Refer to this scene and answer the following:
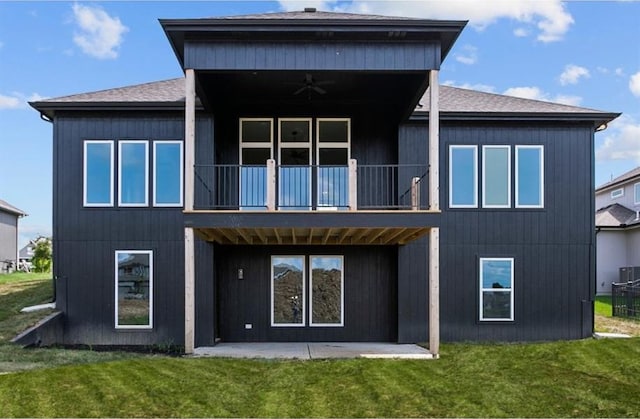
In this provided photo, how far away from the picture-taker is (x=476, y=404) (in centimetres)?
766

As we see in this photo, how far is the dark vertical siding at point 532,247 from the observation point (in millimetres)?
13508

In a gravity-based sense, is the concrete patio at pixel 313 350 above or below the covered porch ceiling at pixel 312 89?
below

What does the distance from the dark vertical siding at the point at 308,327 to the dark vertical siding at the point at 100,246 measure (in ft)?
3.43

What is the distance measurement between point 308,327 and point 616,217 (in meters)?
18.1

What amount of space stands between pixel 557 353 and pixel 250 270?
6628mm

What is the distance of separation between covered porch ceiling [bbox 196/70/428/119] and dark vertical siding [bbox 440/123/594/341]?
5.07 feet

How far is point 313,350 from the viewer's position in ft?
39.7

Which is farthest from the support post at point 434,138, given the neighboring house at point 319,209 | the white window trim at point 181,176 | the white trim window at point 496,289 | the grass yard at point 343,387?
the white window trim at point 181,176

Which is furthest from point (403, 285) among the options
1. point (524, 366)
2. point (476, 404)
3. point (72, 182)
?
point (72, 182)

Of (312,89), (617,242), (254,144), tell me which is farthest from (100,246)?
(617,242)

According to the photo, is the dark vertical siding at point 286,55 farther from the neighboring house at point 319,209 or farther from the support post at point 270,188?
the support post at point 270,188

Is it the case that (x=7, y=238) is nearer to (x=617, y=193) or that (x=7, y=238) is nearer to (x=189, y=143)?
(x=189, y=143)

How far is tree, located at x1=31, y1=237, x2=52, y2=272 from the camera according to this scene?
93.1ft

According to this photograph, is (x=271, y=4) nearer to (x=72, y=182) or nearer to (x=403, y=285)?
(x=72, y=182)
